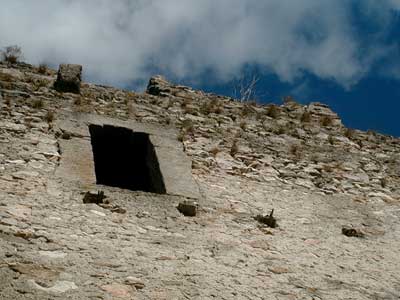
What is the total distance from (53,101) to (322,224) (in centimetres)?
350

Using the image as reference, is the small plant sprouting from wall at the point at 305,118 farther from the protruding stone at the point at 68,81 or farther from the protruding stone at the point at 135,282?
the protruding stone at the point at 135,282

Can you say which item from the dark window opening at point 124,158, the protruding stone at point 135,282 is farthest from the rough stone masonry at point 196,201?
the dark window opening at point 124,158

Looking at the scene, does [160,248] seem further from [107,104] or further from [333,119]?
[333,119]

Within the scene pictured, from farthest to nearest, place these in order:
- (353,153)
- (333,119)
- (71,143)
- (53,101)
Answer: (333,119) < (353,153) < (53,101) < (71,143)

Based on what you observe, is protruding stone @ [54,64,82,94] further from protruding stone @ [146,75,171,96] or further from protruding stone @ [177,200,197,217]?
protruding stone @ [177,200,197,217]

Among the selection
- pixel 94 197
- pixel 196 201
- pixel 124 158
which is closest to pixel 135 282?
pixel 94 197

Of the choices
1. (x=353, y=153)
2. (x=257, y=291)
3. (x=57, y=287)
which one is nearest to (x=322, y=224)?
(x=257, y=291)

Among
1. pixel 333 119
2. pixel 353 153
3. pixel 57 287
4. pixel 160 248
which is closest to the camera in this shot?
pixel 57 287

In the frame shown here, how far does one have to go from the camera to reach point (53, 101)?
6805 millimetres

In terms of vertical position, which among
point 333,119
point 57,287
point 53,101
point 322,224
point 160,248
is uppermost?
point 333,119

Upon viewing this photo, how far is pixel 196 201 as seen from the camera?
529 cm

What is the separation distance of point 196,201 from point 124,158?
2.12m

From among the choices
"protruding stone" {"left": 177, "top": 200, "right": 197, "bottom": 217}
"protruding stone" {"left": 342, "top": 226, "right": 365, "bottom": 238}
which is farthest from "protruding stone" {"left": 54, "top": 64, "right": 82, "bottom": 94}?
"protruding stone" {"left": 342, "top": 226, "right": 365, "bottom": 238}

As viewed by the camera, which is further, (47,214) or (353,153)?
(353,153)
